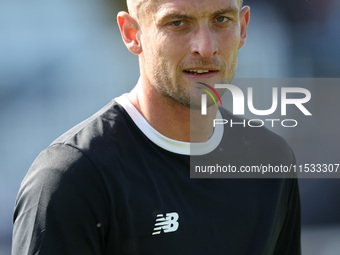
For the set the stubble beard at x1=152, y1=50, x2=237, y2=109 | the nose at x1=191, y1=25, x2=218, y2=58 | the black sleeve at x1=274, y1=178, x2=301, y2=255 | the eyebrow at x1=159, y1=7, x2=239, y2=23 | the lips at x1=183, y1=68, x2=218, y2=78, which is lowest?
the black sleeve at x1=274, y1=178, x2=301, y2=255

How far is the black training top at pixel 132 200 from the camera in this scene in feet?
5.25

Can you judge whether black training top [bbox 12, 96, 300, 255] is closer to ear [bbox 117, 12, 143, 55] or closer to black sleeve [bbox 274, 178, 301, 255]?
black sleeve [bbox 274, 178, 301, 255]

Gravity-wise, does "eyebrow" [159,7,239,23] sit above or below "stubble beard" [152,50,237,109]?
above

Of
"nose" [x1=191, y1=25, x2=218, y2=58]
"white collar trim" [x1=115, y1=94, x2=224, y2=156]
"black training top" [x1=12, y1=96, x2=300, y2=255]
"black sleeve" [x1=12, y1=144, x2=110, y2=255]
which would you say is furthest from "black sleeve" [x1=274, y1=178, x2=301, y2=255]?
"black sleeve" [x1=12, y1=144, x2=110, y2=255]

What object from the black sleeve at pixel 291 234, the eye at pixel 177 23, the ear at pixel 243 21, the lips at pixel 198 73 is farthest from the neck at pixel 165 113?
the black sleeve at pixel 291 234

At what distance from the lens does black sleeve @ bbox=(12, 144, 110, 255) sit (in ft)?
5.17

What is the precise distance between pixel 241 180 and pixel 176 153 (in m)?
0.30

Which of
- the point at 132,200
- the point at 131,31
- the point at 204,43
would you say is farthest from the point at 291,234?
the point at 131,31

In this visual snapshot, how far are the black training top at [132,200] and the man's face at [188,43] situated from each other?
0.18 metres

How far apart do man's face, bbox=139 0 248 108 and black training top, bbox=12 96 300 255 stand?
0.59 feet

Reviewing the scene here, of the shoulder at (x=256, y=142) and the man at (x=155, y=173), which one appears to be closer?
the man at (x=155, y=173)

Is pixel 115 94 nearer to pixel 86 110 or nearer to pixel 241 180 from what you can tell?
pixel 86 110

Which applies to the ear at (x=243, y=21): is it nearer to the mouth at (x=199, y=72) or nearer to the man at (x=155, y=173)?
the man at (x=155, y=173)

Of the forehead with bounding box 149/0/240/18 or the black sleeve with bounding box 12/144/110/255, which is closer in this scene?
the black sleeve with bounding box 12/144/110/255
